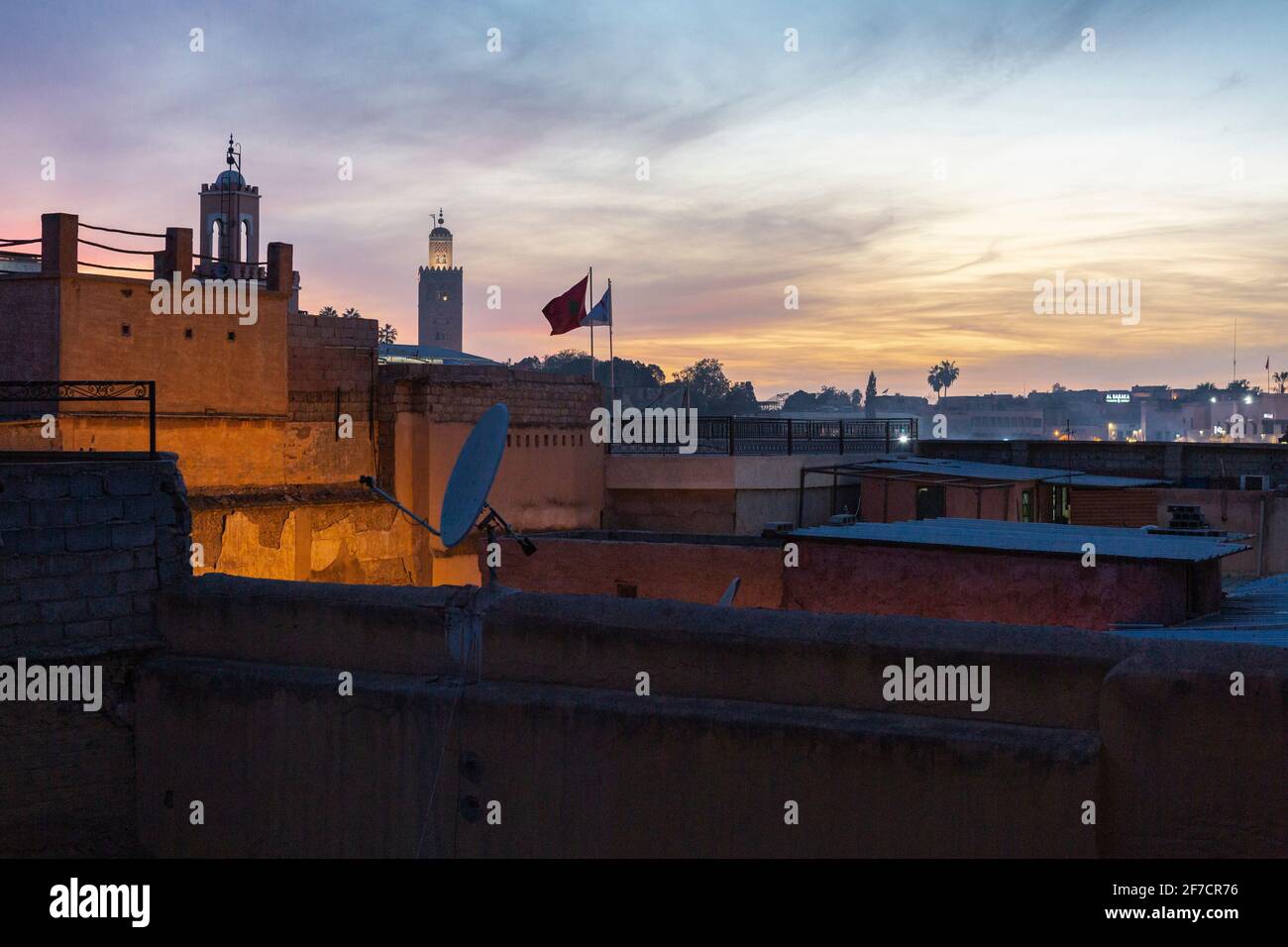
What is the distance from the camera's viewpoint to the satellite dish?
7914 millimetres

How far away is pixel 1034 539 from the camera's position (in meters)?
13.4

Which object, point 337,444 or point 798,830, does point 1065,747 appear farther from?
point 337,444

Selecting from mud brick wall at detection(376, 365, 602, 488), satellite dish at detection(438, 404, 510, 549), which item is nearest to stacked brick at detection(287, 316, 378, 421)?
mud brick wall at detection(376, 365, 602, 488)

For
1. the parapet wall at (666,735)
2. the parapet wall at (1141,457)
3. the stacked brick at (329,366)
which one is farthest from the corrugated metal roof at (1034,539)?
the parapet wall at (1141,457)

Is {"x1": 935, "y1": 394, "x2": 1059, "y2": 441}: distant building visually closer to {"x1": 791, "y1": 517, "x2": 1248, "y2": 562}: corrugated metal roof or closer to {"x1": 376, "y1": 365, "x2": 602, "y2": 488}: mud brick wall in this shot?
{"x1": 376, "y1": 365, "x2": 602, "y2": 488}: mud brick wall

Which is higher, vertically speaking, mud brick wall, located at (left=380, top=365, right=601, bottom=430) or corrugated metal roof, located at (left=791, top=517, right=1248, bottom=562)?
mud brick wall, located at (left=380, top=365, right=601, bottom=430)

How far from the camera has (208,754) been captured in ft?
25.9

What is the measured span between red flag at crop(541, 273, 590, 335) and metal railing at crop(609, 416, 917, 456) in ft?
11.2

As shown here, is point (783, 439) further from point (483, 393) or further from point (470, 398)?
point (470, 398)

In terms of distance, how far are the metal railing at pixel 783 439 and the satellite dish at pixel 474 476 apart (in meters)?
18.2

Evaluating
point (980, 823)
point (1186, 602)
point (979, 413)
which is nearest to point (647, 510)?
point (1186, 602)

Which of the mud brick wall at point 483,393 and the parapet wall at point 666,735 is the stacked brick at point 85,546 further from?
the mud brick wall at point 483,393

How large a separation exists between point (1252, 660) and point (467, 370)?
2044cm

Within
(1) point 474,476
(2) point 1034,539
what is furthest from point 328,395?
(1) point 474,476
